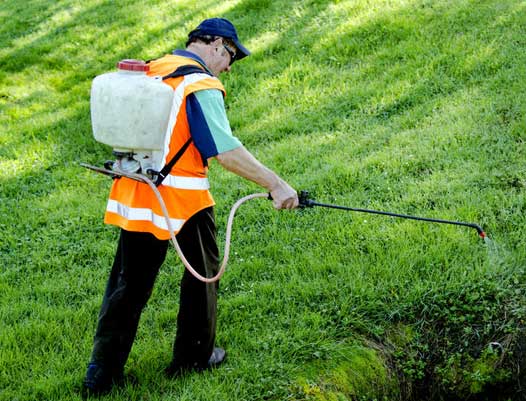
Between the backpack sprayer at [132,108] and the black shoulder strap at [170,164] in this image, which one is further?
the black shoulder strap at [170,164]

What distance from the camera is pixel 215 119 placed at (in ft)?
11.6

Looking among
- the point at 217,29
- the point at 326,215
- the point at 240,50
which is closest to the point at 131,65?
the point at 217,29

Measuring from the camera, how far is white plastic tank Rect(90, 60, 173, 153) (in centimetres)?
328

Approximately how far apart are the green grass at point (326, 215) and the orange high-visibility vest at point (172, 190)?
976 mm

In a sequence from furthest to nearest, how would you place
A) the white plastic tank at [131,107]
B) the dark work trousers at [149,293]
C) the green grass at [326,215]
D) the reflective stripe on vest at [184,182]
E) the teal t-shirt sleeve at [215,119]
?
the green grass at [326,215], the dark work trousers at [149,293], the reflective stripe on vest at [184,182], the teal t-shirt sleeve at [215,119], the white plastic tank at [131,107]

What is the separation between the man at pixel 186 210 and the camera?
11.6 feet

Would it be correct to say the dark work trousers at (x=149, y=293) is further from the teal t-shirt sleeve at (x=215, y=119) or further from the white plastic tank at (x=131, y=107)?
the white plastic tank at (x=131, y=107)

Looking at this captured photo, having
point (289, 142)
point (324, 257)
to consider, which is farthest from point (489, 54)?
point (324, 257)

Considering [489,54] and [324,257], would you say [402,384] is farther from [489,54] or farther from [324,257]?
[489,54]

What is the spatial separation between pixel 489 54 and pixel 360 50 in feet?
4.72

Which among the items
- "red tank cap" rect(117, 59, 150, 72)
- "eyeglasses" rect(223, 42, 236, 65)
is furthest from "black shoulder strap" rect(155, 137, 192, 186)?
"eyeglasses" rect(223, 42, 236, 65)

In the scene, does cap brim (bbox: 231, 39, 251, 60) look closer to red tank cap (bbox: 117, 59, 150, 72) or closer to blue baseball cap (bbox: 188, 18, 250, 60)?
blue baseball cap (bbox: 188, 18, 250, 60)

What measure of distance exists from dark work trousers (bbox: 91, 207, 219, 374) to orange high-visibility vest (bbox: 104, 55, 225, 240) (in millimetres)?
80

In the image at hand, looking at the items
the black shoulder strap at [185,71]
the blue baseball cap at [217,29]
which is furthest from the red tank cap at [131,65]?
the blue baseball cap at [217,29]
